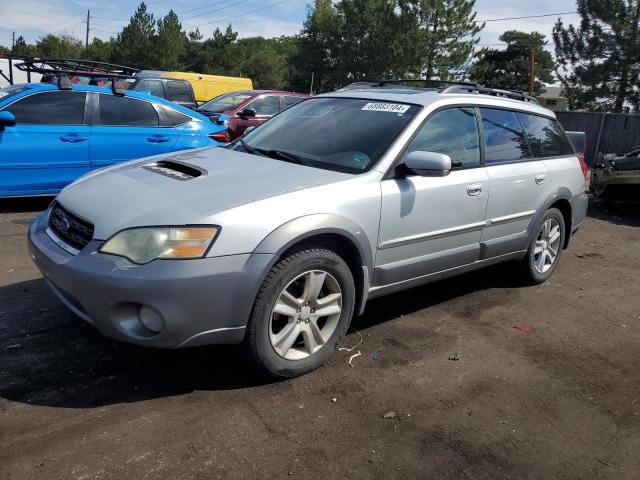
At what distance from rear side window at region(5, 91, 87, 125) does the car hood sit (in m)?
3.50

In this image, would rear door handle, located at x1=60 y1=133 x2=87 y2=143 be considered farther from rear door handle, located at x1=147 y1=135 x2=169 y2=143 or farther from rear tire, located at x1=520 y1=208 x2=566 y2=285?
rear tire, located at x1=520 y1=208 x2=566 y2=285

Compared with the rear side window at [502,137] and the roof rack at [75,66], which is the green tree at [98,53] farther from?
the rear side window at [502,137]

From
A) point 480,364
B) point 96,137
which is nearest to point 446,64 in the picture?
point 96,137

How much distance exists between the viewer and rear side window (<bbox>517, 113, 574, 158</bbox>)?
16.1 ft

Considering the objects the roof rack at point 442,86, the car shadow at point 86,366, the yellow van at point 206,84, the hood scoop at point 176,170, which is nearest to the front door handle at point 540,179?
the roof rack at point 442,86

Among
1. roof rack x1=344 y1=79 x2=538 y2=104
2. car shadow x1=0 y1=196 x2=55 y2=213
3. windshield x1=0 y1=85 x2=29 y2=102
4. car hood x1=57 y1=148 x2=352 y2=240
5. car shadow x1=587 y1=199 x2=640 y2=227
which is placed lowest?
car shadow x1=0 y1=196 x2=55 y2=213

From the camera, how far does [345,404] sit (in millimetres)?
3033

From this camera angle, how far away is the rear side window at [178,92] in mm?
14383

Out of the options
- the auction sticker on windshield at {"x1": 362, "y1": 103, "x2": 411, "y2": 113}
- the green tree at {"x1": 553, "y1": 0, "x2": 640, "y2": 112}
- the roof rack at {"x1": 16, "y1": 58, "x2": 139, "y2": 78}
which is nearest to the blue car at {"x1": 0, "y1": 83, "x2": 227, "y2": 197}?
the roof rack at {"x1": 16, "y1": 58, "x2": 139, "y2": 78}

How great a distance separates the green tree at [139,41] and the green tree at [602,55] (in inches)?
1410

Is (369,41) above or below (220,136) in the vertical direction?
above

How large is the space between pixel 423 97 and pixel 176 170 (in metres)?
1.78

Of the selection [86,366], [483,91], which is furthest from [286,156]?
[483,91]

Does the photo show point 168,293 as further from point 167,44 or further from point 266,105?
point 167,44
